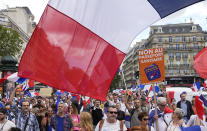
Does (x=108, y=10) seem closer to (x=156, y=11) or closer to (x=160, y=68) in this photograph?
(x=156, y=11)

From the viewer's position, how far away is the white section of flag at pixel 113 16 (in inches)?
164

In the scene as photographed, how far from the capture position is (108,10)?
434 centimetres

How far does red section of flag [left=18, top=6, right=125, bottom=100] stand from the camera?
4430mm

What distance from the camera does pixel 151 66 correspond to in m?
5.50

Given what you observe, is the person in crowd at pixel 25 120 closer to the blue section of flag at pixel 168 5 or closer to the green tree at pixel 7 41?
the blue section of flag at pixel 168 5

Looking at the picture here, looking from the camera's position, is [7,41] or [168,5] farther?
[7,41]

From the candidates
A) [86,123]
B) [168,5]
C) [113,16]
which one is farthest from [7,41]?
[168,5]

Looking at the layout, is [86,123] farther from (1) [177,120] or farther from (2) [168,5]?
(2) [168,5]

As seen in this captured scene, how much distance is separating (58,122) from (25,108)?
2.54 feet

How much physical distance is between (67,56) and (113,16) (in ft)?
3.03

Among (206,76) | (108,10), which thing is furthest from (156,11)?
(206,76)

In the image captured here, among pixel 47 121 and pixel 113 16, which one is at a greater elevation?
pixel 113 16

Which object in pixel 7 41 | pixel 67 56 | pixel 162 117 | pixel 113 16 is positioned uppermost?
pixel 7 41

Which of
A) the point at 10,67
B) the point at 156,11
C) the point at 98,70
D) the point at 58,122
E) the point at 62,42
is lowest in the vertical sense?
the point at 58,122
